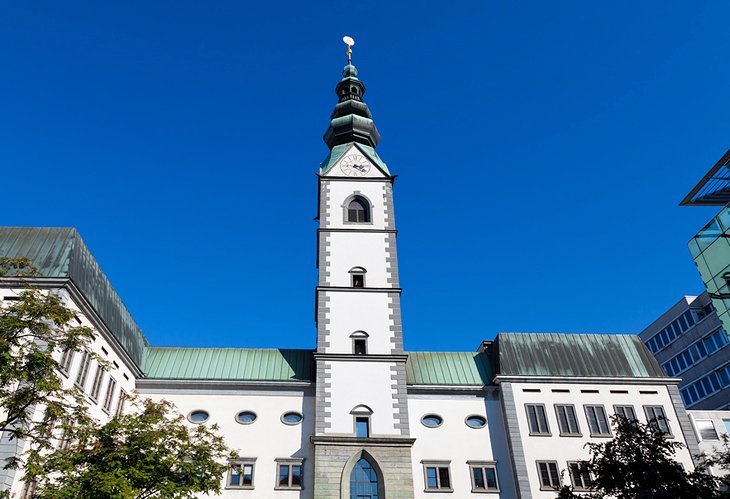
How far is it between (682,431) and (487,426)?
12.2 m

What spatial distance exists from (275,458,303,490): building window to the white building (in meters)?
0.11

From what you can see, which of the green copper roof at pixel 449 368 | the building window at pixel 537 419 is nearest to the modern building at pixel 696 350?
the green copper roof at pixel 449 368

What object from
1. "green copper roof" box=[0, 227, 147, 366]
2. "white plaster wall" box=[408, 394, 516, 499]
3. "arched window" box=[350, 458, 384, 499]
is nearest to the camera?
"green copper roof" box=[0, 227, 147, 366]

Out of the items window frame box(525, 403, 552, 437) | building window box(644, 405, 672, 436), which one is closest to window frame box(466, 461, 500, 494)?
window frame box(525, 403, 552, 437)

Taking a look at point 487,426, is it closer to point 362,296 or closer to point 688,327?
point 362,296

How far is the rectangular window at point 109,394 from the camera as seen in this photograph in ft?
109

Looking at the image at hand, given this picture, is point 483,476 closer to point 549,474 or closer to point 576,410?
point 549,474

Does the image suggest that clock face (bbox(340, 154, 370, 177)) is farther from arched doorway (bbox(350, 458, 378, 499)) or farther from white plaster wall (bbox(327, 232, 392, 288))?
arched doorway (bbox(350, 458, 378, 499))

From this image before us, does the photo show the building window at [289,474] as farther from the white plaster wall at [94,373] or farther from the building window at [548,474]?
the building window at [548,474]

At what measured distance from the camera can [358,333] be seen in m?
38.0

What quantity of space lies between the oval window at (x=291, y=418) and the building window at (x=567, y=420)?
1615 cm

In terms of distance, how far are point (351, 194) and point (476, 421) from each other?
61.0 ft

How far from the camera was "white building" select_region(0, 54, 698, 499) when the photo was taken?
33.1 meters

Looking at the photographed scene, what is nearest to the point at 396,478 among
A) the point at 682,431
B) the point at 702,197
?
the point at 682,431
